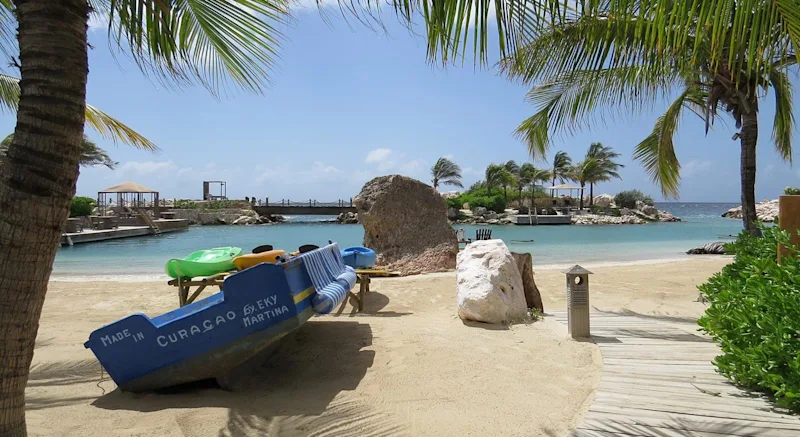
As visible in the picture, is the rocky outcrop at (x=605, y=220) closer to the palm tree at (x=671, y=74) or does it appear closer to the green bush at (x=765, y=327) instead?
the palm tree at (x=671, y=74)

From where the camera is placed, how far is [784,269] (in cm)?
297

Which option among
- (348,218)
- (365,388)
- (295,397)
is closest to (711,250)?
(365,388)

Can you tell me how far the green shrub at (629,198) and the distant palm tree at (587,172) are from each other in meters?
6.05

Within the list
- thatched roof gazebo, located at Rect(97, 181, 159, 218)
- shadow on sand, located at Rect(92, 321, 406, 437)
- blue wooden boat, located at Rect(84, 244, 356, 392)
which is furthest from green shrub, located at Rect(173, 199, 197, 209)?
blue wooden boat, located at Rect(84, 244, 356, 392)

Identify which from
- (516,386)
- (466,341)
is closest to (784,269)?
(516,386)

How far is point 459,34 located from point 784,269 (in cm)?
245

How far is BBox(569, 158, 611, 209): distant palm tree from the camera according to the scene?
58.0 metres

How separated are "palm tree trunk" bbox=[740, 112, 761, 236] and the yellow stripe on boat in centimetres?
691

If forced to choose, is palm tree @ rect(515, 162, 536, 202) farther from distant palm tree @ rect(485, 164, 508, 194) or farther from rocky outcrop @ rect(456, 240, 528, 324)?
rocky outcrop @ rect(456, 240, 528, 324)

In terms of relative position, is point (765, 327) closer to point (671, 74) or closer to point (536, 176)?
point (671, 74)

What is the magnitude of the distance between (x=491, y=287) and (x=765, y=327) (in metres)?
3.14

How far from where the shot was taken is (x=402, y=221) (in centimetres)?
1245

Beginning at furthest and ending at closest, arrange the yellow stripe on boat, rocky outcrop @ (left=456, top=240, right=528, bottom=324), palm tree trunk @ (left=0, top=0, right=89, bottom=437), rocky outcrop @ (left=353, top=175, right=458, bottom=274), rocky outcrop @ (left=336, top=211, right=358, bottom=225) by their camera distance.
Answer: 1. rocky outcrop @ (left=336, top=211, right=358, bottom=225)
2. rocky outcrop @ (left=353, top=175, right=458, bottom=274)
3. rocky outcrop @ (left=456, top=240, right=528, bottom=324)
4. the yellow stripe on boat
5. palm tree trunk @ (left=0, top=0, right=89, bottom=437)

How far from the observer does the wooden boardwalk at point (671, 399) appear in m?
2.85
